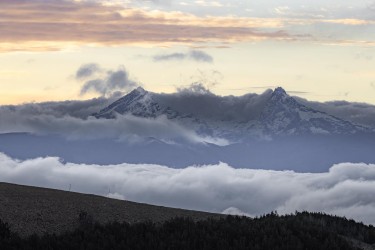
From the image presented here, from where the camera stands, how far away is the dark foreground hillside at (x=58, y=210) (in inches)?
1046

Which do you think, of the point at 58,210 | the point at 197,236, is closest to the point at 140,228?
the point at 197,236

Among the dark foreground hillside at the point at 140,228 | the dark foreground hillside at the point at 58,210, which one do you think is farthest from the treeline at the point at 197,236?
the dark foreground hillside at the point at 58,210

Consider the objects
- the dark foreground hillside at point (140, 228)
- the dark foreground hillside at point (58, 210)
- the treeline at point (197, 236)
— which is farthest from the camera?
the dark foreground hillside at point (58, 210)

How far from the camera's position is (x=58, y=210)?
93.2 ft

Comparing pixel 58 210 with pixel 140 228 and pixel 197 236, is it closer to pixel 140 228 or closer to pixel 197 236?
pixel 140 228

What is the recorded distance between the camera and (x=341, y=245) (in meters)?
23.6

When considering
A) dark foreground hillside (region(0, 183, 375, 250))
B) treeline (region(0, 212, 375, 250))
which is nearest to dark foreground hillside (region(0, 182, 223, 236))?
dark foreground hillside (region(0, 183, 375, 250))

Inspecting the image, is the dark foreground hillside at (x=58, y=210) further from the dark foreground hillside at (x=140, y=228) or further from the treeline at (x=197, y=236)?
the treeline at (x=197, y=236)

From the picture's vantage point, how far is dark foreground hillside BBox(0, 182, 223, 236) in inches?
1046

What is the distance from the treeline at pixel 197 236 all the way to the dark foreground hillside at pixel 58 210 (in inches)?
40.6

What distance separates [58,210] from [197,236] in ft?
25.5

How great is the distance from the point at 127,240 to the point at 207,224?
4204 millimetres

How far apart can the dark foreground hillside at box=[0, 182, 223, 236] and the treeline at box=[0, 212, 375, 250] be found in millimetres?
1032

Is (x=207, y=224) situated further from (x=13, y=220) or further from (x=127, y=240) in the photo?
(x=13, y=220)
